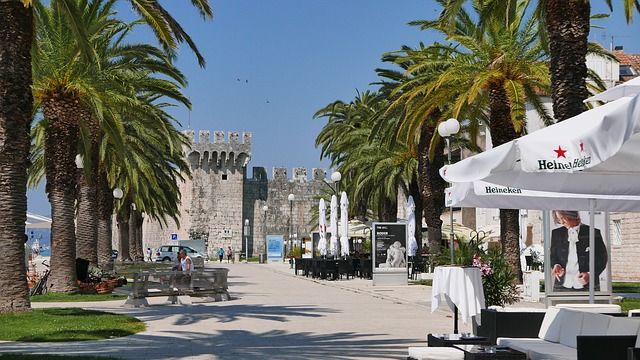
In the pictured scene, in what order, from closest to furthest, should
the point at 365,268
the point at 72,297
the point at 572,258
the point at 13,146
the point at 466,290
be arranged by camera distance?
the point at 466,290
the point at 13,146
the point at 572,258
the point at 72,297
the point at 365,268

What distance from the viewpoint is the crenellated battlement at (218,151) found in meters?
71.2

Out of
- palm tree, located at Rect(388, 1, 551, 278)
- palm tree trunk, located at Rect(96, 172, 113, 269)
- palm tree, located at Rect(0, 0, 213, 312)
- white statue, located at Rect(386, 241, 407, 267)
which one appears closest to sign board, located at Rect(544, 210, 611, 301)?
palm tree, located at Rect(388, 1, 551, 278)

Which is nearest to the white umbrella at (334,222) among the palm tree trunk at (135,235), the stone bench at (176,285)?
the stone bench at (176,285)

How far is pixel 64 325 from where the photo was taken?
41.1 ft

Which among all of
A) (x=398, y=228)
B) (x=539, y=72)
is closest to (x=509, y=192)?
(x=539, y=72)

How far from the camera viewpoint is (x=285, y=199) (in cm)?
7569

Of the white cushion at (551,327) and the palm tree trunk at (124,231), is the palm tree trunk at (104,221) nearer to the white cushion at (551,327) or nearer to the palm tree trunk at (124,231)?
the palm tree trunk at (124,231)

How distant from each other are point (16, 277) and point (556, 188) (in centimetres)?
942

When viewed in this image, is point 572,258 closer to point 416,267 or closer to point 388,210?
point 416,267

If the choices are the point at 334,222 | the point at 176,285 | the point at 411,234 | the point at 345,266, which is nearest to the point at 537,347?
the point at 176,285

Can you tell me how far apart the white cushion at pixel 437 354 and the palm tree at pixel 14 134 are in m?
9.36

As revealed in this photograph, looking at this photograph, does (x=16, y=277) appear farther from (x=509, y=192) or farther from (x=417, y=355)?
(x=417, y=355)

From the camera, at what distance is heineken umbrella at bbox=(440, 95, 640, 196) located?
5086 millimetres

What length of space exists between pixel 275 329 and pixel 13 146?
558 centimetres
